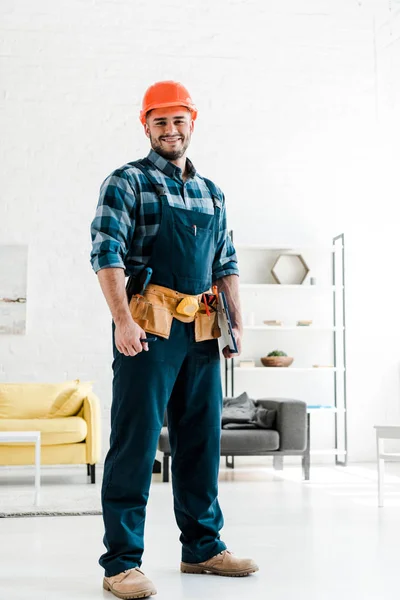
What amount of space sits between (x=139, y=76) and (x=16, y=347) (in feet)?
8.30

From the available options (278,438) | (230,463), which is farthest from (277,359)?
(278,438)

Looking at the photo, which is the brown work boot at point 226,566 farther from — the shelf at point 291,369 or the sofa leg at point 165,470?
the shelf at point 291,369

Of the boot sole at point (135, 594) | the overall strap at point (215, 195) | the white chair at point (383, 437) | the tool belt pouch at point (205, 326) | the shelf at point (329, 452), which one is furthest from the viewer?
the shelf at point (329, 452)

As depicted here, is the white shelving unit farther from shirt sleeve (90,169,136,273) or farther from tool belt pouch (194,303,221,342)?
shirt sleeve (90,169,136,273)

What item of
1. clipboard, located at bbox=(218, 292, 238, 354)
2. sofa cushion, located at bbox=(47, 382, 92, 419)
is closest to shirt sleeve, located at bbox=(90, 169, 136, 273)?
clipboard, located at bbox=(218, 292, 238, 354)

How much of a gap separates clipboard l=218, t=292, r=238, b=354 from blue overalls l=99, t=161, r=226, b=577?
5 cm

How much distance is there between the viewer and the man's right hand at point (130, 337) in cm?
255

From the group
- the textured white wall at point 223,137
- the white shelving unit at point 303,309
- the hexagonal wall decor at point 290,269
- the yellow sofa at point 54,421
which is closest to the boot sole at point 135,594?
the yellow sofa at point 54,421

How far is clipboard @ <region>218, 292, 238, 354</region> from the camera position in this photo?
2.80m

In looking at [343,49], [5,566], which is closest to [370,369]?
[343,49]

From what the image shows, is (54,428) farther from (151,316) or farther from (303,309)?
→ (151,316)

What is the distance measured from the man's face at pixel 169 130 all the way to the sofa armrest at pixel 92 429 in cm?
362

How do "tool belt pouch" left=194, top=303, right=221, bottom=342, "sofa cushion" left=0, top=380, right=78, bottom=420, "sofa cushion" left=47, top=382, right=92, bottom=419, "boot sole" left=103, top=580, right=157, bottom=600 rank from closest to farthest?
"boot sole" left=103, top=580, right=157, bottom=600
"tool belt pouch" left=194, top=303, right=221, bottom=342
"sofa cushion" left=47, top=382, right=92, bottom=419
"sofa cushion" left=0, top=380, right=78, bottom=420

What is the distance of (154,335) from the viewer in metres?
2.66
